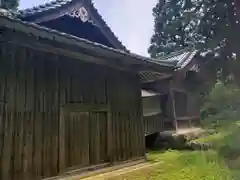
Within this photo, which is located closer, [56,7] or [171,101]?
[56,7]

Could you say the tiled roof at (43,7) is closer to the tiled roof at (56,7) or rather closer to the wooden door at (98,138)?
the tiled roof at (56,7)

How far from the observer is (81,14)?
21.6ft

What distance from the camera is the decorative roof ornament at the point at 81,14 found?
6.37 meters

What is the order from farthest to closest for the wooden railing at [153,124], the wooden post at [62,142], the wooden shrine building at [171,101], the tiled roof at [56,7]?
the wooden shrine building at [171,101]
the wooden railing at [153,124]
the wooden post at [62,142]
the tiled roof at [56,7]

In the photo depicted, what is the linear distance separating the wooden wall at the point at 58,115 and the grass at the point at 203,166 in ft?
3.17

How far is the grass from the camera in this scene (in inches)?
242

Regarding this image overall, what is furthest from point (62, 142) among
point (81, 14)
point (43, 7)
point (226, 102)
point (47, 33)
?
point (226, 102)

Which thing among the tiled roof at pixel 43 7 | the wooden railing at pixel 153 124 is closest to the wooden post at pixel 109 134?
the tiled roof at pixel 43 7

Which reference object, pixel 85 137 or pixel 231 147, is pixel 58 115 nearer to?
pixel 85 137

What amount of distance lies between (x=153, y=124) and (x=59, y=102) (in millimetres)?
7038

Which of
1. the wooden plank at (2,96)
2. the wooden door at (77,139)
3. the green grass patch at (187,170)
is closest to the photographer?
the wooden plank at (2,96)

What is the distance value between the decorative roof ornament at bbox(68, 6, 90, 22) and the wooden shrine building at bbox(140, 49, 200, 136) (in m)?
5.15

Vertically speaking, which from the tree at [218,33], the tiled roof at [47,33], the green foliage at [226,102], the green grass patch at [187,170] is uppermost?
the tree at [218,33]

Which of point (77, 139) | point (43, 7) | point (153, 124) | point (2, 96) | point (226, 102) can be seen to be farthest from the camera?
point (153, 124)
